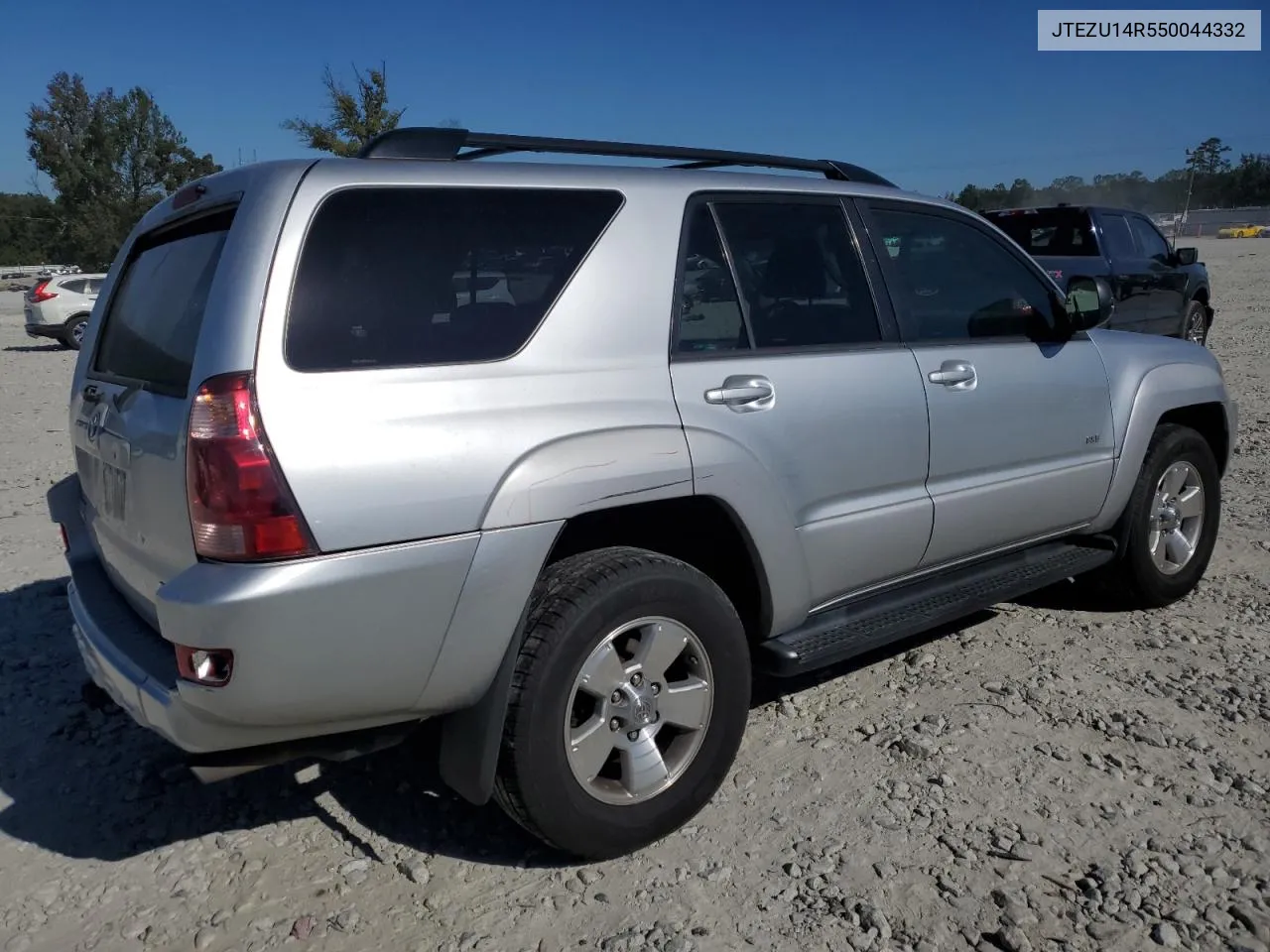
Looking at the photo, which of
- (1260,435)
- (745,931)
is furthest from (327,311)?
(1260,435)

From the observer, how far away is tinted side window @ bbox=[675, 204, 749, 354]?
302 centimetres

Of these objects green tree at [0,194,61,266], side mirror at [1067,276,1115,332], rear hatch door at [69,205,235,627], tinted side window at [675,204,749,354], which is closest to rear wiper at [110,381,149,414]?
rear hatch door at [69,205,235,627]

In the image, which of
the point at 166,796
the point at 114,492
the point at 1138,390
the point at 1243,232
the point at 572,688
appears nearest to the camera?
the point at 572,688

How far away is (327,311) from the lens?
241 centimetres

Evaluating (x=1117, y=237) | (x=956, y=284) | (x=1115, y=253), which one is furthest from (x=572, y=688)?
(x=1117, y=237)

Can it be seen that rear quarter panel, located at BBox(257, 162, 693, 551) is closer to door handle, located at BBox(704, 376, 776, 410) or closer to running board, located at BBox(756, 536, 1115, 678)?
door handle, located at BBox(704, 376, 776, 410)

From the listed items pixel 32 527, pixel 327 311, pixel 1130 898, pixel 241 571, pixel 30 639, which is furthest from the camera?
pixel 32 527

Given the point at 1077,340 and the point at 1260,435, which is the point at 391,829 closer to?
the point at 1077,340

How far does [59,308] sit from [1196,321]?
18819mm

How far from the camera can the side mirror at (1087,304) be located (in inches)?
161

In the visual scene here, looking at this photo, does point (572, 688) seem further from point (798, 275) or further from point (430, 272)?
point (798, 275)

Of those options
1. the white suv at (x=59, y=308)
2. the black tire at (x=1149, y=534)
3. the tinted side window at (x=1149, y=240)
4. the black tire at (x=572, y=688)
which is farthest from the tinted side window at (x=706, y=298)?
the white suv at (x=59, y=308)

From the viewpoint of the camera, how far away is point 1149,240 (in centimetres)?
1173

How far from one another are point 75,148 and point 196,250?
59.6 meters
